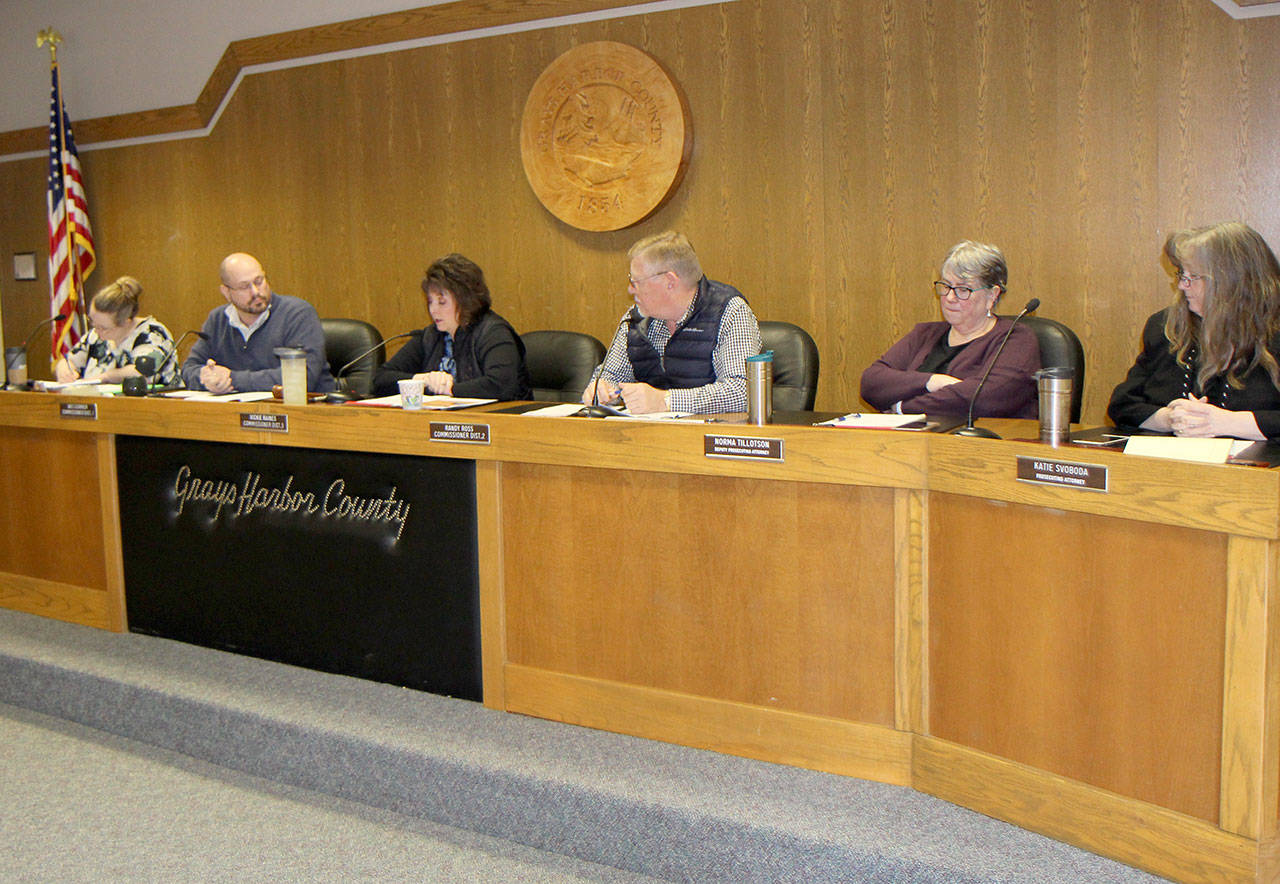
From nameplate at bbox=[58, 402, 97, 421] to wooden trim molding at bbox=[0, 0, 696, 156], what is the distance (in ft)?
7.46

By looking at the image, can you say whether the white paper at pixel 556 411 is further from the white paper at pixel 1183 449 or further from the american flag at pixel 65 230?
the american flag at pixel 65 230

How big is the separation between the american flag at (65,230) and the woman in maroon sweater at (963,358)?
14.5 ft

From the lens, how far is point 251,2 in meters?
5.04

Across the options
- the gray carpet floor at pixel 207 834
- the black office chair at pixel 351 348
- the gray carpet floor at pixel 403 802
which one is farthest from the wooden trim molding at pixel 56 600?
the black office chair at pixel 351 348

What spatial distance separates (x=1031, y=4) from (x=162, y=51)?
→ 167 inches

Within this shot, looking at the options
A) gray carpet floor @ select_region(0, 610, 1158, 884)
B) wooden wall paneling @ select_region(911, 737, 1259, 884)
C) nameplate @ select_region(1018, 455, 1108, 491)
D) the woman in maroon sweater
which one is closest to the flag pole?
gray carpet floor @ select_region(0, 610, 1158, 884)

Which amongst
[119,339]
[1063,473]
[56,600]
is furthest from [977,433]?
[119,339]

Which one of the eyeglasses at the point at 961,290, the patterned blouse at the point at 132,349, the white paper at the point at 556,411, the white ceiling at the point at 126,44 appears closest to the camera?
the white paper at the point at 556,411

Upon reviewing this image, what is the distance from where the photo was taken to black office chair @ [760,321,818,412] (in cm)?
318

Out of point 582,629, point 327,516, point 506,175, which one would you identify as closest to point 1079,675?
point 582,629

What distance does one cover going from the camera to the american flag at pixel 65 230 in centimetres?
552

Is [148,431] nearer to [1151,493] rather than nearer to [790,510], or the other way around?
[790,510]

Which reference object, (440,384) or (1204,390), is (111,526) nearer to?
(440,384)

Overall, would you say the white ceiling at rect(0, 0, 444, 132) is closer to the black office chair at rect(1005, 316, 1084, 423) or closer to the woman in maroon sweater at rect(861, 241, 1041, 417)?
the woman in maroon sweater at rect(861, 241, 1041, 417)
